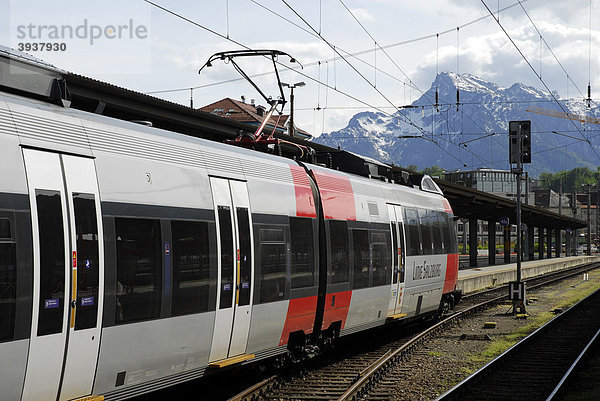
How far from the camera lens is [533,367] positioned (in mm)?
14859

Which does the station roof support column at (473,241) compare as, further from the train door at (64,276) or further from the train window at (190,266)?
the train door at (64,276)

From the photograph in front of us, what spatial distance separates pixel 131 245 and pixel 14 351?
1.82 metres

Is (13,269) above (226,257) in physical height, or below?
below

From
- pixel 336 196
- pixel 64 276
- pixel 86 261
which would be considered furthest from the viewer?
pixel 336 196

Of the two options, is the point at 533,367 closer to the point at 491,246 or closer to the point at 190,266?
the point at 190,266

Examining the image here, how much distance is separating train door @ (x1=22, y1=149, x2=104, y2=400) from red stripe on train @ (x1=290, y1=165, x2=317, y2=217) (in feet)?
16.1

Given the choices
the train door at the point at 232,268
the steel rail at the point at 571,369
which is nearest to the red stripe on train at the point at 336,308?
the train door at the point at 232,268

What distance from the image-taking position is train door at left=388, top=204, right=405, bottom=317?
16047 millimetres

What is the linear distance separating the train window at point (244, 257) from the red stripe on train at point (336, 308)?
2.84 m

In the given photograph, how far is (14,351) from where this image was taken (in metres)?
6.48

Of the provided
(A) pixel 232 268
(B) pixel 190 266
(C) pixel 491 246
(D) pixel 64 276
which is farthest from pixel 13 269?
(C) pixel 491 246

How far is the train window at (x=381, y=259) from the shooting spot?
1498 cm

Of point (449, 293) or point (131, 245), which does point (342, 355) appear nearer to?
point (449, 293)

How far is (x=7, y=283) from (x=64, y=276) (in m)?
Result: 0.62
